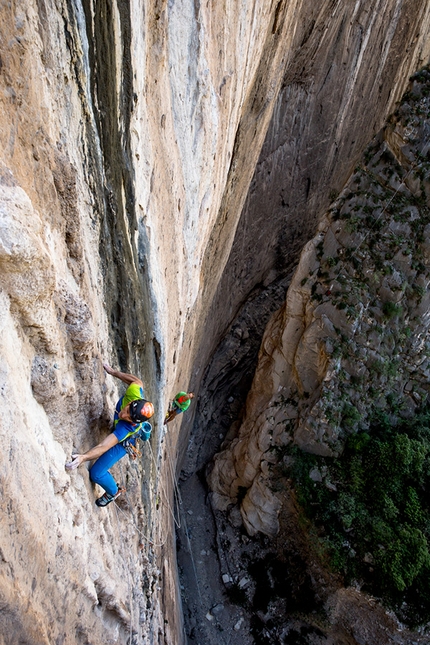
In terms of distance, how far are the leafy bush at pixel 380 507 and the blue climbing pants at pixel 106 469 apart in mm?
6748

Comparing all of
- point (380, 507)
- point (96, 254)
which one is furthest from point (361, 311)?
point (96, 254)

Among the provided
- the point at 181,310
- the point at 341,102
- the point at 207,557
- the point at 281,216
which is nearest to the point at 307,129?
the point at 341,102

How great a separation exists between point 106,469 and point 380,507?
7.28 metres

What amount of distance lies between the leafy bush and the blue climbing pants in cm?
675

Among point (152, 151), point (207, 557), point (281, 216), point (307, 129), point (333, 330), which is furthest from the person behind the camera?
point (281, 216)

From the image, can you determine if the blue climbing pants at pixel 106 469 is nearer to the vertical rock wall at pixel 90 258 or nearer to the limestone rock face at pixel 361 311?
the vertical rock wall at pixel 90 258

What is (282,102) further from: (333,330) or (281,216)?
(333,330)

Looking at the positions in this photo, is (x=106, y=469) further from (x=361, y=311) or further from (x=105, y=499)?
(x=361, y=311)

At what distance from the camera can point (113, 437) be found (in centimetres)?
329

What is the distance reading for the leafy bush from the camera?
7.96 m

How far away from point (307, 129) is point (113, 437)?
36.1 feet

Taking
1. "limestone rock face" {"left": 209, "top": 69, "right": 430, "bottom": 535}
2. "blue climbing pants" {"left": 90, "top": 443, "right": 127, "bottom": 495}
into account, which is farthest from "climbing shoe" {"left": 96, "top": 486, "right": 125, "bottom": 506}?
"limestone rock face" {"left": 209, "top": 69, "right": 430, "bottom": 535}

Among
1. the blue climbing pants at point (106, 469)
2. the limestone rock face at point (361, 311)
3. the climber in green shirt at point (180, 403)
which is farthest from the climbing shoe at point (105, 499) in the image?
the limestone rock face at point (361, 311)

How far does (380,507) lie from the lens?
8.65 meters
